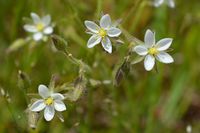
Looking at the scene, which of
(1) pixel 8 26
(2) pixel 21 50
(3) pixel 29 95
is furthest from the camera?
(1) pixel 8 26

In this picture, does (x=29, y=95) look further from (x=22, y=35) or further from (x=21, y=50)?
(x=22, y=35)

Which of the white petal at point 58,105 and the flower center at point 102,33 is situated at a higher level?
the flower center at point 102,33

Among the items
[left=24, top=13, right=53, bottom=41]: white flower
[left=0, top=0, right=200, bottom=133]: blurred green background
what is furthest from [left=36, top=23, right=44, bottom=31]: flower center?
[left=0, top=0, right=200, bottom=133]: blurred green background

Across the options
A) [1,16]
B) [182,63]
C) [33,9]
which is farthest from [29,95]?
[182,63]

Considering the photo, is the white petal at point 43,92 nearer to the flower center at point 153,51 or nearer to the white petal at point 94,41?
the white petal at point 94,41

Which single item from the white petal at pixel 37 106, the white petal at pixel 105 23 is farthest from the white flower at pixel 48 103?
the white petal at pixel 105 23

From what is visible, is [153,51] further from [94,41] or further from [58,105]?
[58,105]
